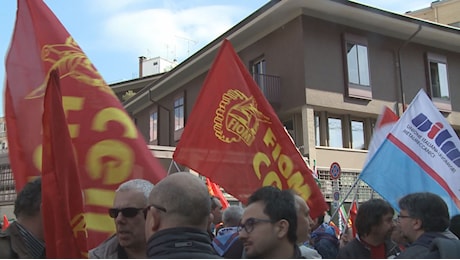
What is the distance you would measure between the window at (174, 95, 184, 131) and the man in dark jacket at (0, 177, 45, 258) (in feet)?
76.5

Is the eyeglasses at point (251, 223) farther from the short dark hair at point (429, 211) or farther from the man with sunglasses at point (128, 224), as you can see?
the short dark hair at point (429, 211)

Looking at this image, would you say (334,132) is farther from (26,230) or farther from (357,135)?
(26,230)

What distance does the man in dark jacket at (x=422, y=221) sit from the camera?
3406 mm

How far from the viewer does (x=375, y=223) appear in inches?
161

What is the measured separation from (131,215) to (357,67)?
18.1m

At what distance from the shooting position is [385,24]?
2016 cm

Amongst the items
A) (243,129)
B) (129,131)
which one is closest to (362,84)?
(243,129)

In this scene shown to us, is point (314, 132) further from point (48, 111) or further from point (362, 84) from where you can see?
point (48, 111)

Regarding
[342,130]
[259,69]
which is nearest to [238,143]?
[342,130]

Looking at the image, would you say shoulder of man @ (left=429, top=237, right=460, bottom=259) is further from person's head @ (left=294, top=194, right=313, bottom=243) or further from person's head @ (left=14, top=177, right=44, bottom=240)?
person's head @ (left=14, top=177, right=44, bottom=240)

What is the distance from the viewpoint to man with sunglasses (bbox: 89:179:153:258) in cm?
305

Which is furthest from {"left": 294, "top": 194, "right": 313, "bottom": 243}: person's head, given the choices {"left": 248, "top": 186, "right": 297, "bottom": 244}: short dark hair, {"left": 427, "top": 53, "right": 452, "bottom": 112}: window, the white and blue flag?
{"left": 427, "top": 53, "right": 452, "bottom": 112}: window

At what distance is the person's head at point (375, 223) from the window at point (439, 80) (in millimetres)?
19043

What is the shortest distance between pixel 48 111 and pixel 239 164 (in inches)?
107
